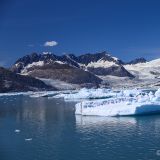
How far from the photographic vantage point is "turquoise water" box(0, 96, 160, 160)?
28375 millimetres

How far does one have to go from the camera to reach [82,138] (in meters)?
33.7

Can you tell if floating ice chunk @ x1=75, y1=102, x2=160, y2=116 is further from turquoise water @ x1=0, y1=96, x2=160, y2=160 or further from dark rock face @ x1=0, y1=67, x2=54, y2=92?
dark rock face @ x1=0, y1=67, x2=54, y2=92

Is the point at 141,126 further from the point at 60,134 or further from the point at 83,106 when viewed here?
the point at 83,106

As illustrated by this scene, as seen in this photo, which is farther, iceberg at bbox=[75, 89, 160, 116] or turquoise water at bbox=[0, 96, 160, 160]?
iceberg at bbox=[75, 89, 160, 116]

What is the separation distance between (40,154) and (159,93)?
33.4m

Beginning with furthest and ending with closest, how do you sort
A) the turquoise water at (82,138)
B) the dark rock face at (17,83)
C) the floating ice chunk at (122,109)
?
the dark rock face at (17,83) → the floating ice chunk at (122,109) → the turquoise water at (82,138)

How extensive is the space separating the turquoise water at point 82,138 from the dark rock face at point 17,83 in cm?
10694

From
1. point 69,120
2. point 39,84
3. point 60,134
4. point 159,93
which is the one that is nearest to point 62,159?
point 60,134

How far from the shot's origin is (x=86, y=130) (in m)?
37.6

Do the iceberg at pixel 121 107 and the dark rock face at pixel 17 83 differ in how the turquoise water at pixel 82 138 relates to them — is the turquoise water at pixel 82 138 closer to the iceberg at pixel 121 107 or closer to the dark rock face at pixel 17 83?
the iceberg at pixel 121 107

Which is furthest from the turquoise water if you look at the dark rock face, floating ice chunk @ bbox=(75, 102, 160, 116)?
the dark rock face

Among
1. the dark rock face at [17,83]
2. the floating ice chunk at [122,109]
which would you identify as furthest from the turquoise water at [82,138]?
the dark rock face at [17,83]

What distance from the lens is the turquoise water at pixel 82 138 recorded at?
2838 centimetres

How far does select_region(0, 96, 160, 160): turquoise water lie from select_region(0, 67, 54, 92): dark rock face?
107m
